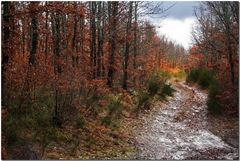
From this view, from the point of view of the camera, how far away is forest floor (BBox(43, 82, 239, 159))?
10.8 metres

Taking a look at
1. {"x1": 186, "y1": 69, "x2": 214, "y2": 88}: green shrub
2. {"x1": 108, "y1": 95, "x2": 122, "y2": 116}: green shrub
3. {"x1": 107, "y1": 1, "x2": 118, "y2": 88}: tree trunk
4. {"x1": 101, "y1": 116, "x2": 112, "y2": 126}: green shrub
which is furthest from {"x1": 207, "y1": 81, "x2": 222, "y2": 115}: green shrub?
{"x1": 186, "y1": 69, "x2": 214, "y2": 88}: green shrub

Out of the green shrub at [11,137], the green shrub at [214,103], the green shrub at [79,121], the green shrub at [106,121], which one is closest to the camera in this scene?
the green shrub at [11,137]

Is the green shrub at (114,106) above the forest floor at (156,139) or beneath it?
above

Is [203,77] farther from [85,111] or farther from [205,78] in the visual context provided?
[85,111]

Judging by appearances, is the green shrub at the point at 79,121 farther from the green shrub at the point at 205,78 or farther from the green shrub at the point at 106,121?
the green shrub at the point at 205,78

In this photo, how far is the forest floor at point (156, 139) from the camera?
35.6ft

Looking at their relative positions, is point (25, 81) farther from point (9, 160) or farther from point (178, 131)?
point (178, 131)

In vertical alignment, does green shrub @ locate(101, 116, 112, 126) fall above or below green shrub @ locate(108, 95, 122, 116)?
below

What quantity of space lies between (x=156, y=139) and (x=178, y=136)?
92 centimetres

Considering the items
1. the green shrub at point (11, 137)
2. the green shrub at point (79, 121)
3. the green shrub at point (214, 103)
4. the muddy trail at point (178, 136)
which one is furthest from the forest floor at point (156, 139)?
the green shrub at point (11, 137)

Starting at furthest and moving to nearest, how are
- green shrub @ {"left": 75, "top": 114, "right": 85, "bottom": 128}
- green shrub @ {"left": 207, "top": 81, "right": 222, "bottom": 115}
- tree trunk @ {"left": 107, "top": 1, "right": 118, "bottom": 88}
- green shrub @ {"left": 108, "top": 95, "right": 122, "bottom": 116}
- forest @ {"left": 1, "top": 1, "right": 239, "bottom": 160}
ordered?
tree trunk @ {"left": 107, "top": 1, "right": 118, "bottom": 88}
green shrub @ {"left": 207, "top": 81, "right": 222, "bottom": 115}
green shrub @ {"left": 108, "top": 95, "right": 122, "bottom": 116}
green shrub @ {"left": 75, "top": 114, "right": 85, "bottom": 128}
forest @ {"left": 1, "top": 1, "right": 239, "bottom": 160}

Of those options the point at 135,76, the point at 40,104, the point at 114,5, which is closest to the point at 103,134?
the point at 40,104

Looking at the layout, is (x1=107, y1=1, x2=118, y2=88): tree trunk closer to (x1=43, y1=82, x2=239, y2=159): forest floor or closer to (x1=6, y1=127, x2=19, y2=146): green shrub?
(x1=43, y1=82, x2=239, y2=159): forest floor

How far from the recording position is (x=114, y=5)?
20.2m
